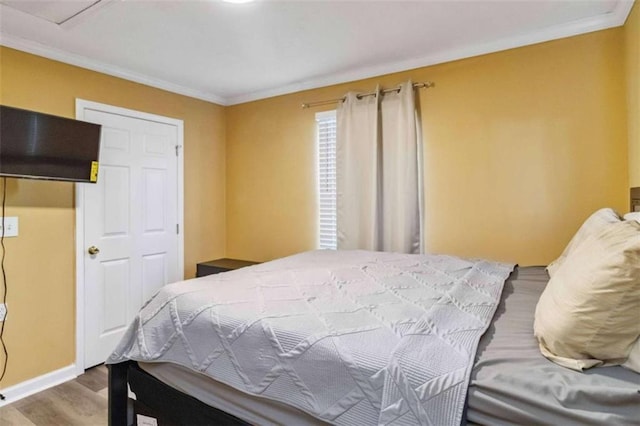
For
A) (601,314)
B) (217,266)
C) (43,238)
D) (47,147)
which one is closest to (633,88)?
(601,314)

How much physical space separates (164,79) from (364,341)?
3227 mm

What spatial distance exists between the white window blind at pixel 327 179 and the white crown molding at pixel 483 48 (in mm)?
343

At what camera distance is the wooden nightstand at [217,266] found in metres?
3.55

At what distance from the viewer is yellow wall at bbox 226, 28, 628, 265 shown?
7.75ft

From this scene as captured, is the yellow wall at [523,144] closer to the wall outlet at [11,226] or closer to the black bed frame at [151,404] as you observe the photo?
the black bed frame at [151,404]

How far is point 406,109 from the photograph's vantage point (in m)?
2.96

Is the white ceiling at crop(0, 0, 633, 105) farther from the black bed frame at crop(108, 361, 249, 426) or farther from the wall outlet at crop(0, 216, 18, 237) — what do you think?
the black bed frame at crop(108, 361, 249, 426)

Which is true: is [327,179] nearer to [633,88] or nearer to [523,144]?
[523,144]

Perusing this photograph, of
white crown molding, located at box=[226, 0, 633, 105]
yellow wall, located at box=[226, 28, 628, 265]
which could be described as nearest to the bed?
yellow wall, located at box=[226, 28, 628, 265]

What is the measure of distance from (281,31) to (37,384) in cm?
305

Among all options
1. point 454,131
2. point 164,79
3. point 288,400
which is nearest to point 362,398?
point 288,400

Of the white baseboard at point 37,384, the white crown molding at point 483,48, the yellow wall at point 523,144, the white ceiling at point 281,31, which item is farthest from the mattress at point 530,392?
the white baseboard at point 37,384

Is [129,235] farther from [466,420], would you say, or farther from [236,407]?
[466,420]

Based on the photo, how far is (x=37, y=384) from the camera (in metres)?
2.60
